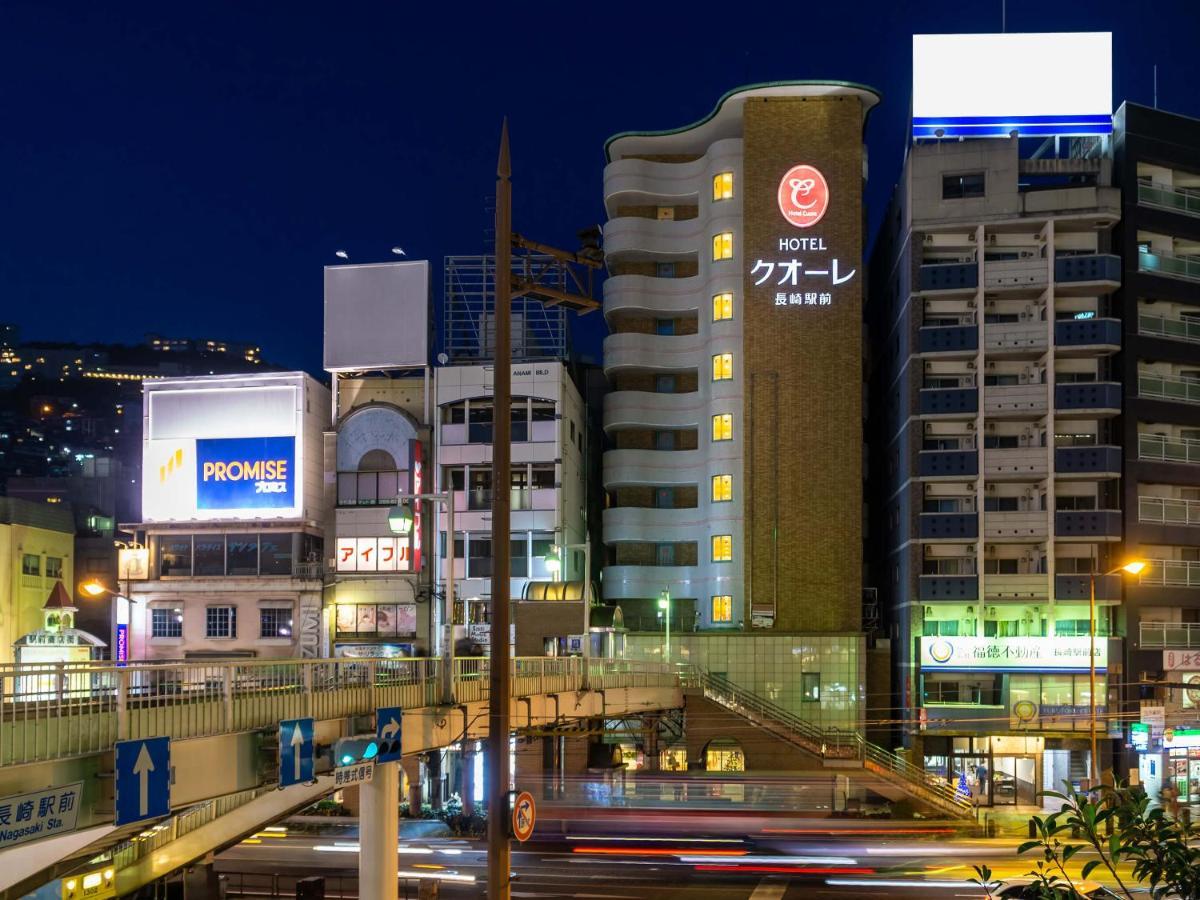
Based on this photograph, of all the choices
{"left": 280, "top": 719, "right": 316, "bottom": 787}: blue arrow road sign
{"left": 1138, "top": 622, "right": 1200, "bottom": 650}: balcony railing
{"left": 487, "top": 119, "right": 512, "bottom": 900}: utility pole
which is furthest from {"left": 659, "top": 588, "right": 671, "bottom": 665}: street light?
{"left": 487, "top": 119, "right": 512, "bottom": 900}: utility pole

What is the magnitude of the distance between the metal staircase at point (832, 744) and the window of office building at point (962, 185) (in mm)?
27256

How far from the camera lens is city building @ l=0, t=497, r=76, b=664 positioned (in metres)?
63.6

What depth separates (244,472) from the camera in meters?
62.2

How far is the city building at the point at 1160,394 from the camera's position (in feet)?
186

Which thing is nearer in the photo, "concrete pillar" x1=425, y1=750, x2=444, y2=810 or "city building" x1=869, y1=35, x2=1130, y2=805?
"concrete pillar" x1=425, y1=750, x2=444, y2=810

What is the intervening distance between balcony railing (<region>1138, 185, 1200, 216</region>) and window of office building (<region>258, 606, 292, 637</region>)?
48.1 m

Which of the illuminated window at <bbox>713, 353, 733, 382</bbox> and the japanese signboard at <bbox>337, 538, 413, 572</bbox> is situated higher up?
the illuminated window at <bbox>713, 353, 733, 382</bbox>

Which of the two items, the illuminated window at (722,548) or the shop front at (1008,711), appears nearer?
the shop front at (1008,711)

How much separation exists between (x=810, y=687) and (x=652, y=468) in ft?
49.5

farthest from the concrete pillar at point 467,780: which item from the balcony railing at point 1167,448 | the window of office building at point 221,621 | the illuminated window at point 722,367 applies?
the balcony railing at point 1167,448

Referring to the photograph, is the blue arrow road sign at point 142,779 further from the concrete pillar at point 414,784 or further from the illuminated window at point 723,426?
the illuminated window at point 723,426

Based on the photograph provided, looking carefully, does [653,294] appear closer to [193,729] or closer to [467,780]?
[467,780]

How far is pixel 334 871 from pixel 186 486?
101 feet

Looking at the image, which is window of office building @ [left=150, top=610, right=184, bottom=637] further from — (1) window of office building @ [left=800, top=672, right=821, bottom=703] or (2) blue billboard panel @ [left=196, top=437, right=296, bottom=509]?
(1) window of office building @ [left=800, top=672, right=821, bottom=703]
